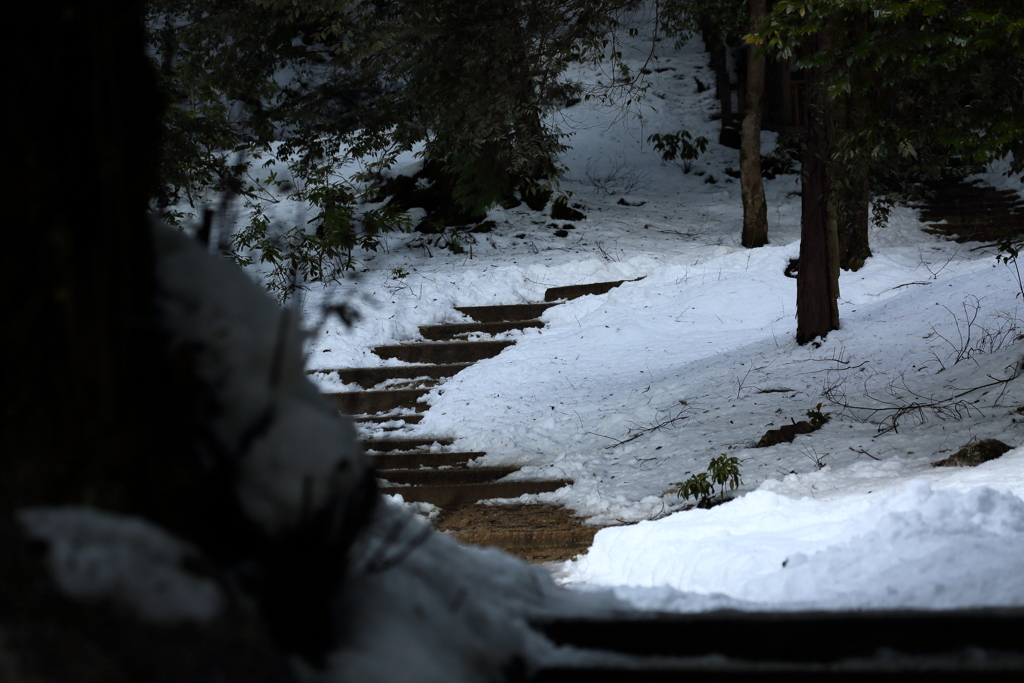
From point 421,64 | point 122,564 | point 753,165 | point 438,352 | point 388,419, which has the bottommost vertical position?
point 388,419

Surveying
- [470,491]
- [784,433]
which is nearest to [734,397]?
[784,433]

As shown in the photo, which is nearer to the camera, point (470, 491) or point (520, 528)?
point (520, 528)

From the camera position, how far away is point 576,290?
9891 mm

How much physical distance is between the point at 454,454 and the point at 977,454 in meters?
3.78

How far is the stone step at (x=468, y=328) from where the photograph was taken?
9078mm

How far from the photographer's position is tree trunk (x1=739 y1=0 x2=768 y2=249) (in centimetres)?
1092

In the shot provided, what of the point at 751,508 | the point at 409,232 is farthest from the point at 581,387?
the point at 409,232

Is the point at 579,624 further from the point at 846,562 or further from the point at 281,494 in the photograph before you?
the point at 846,562

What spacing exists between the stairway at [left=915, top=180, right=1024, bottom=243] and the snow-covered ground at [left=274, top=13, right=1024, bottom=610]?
1.29ft

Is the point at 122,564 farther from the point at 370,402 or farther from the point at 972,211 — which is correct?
the point at 972,211

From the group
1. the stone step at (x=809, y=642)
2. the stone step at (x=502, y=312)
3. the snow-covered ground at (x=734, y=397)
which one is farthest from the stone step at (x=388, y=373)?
the stone step at (x=809, y=642)

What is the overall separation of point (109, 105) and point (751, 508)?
3.43 m

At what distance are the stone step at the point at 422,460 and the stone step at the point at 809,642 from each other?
4836mm

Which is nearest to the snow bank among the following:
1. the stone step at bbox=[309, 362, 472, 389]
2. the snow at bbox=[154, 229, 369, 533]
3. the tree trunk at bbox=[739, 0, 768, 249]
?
the snow at bbox=[154, 229, 369, 533]
